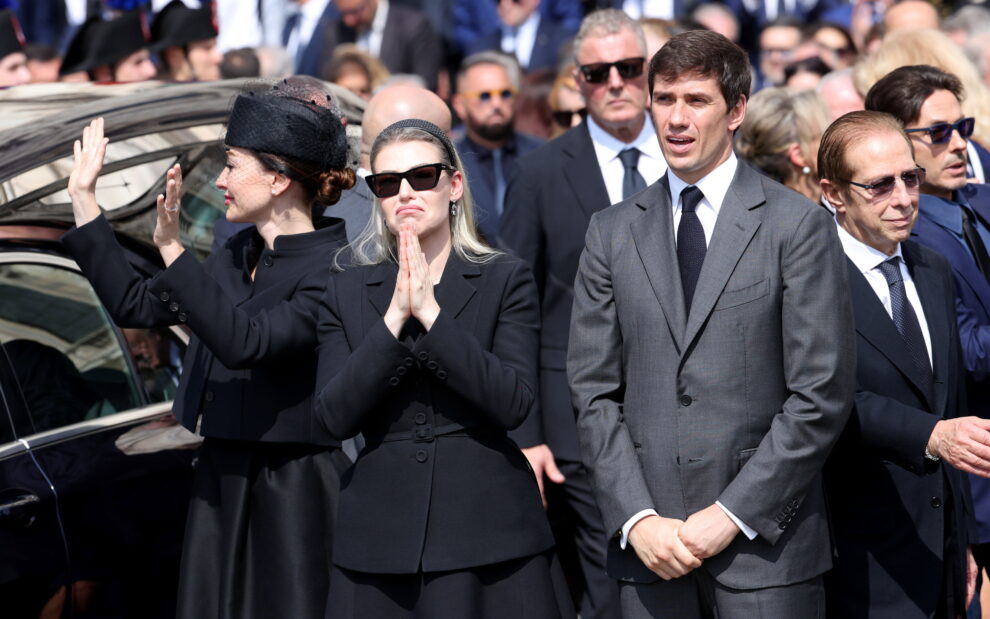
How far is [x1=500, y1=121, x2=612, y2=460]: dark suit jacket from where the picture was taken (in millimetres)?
5457

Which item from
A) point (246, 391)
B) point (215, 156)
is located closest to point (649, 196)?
point (246, 391)

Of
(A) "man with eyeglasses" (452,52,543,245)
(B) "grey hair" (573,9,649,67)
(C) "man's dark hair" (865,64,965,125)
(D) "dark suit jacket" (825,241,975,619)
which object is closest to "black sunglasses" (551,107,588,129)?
(A) "man with eyeglasses" (452,52,543,245)

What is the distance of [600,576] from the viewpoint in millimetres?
5383

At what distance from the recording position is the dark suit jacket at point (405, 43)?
1073 cm

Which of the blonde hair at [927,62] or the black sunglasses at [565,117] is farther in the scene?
the black sunglasses at [565,117]

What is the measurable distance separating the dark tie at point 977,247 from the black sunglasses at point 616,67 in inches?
56.3

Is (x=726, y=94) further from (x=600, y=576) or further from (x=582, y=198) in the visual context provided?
(x=600, y=576)

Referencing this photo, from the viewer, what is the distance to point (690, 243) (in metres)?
3.79

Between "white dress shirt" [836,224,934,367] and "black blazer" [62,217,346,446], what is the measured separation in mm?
1582

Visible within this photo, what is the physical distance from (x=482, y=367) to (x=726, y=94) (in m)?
1.00

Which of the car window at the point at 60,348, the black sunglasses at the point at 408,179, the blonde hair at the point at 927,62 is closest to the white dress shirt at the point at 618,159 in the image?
the blonde hair at the point at 927,62

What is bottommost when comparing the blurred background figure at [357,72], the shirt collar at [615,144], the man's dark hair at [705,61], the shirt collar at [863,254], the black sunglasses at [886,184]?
the blurred background figure at [357,72]

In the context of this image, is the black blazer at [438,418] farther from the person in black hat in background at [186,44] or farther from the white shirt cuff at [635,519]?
the person in black hat in background at [186,44]

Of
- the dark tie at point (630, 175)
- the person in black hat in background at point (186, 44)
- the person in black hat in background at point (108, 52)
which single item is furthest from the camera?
the person in black hat in background at point (186, 44)
